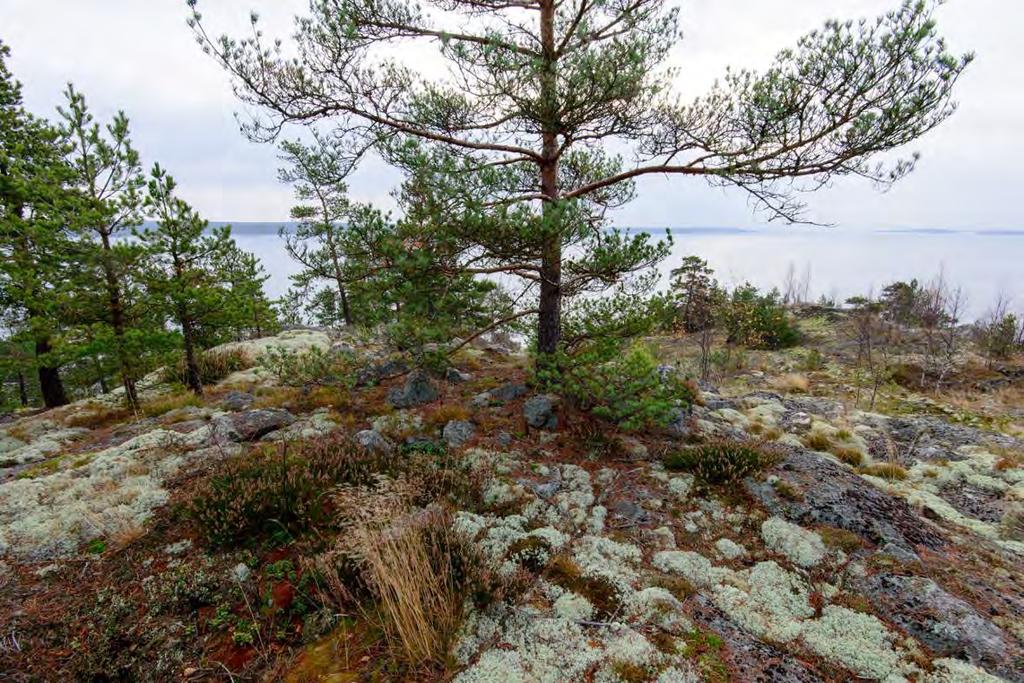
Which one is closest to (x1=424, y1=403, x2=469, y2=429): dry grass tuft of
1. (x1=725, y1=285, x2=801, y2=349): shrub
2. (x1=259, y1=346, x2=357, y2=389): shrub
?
(x1=259, y1=346, x2=357, y2=389): shrub

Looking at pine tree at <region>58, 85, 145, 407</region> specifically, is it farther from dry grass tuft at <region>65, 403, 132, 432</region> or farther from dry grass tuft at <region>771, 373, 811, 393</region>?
dry grass tuft at <region>771, 373, 811, 393</region>

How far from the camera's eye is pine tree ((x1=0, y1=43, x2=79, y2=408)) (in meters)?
Answer: 8.56

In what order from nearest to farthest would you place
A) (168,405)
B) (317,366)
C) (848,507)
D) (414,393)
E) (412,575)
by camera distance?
(412,575), (848,507), (317,366), (414,393), (168,405)

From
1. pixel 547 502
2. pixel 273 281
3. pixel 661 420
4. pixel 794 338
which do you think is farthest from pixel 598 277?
pixel 273 281

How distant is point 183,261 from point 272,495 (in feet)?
25.0

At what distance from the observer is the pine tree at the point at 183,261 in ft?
29.2

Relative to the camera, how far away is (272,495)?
14.9 ft

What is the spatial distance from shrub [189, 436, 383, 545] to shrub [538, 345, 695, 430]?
2.82 meters

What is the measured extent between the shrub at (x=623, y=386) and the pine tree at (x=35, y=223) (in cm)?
1010

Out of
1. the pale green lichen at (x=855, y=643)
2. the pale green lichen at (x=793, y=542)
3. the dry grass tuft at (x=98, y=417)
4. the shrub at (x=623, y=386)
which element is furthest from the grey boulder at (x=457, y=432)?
the dry grass tuft at (x=98, y=417)

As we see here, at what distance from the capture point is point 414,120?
20.7 feet

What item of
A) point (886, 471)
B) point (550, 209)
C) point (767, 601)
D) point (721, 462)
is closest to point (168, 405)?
point (550, 209)

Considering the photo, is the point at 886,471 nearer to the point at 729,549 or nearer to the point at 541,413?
the point at 729,549

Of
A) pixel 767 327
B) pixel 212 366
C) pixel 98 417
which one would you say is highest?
pixel 212 366
